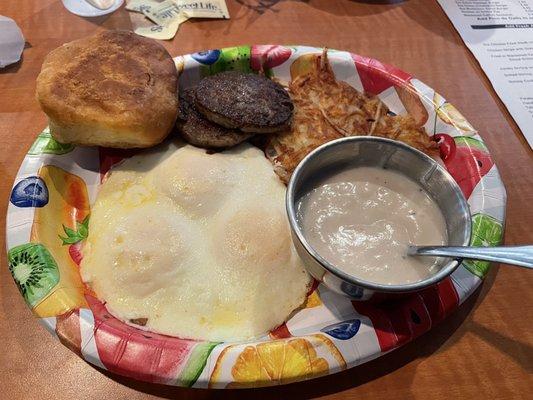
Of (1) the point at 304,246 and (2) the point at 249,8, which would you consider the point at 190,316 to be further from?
(2) the point at 249,8

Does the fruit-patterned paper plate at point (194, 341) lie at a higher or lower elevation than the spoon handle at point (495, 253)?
lower

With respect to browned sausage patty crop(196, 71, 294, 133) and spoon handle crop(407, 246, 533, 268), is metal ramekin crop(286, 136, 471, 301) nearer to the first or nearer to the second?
spoon handle crop(407, 246, 533, 268)

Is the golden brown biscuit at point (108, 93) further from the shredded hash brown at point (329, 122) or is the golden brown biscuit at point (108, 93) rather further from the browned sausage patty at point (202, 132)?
the shredded hash brown at point (329, 122)

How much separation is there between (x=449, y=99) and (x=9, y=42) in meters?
2.03

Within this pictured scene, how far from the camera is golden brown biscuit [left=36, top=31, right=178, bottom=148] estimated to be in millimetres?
1404

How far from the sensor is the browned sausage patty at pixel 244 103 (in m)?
1.52

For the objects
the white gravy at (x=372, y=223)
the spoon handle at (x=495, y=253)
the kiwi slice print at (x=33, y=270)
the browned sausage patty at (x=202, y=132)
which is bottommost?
the kiwi slice print at (x=33, y=270)

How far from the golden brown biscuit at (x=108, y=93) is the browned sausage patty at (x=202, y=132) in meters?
0.06

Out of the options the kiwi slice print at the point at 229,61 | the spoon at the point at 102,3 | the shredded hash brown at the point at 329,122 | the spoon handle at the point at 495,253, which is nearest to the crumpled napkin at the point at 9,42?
the spoon at the point at 102,3

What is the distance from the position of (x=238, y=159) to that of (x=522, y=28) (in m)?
1.80

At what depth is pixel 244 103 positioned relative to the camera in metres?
1.54

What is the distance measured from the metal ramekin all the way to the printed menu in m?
0.80

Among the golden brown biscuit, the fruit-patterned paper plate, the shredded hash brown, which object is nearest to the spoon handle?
the fruit-patterned paper plate

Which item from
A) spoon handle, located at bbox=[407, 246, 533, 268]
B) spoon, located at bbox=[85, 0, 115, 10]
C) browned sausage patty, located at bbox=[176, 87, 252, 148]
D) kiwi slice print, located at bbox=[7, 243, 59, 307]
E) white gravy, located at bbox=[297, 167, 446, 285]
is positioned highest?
spoon handle, located at bbox=[407, 246, 533, 268]
